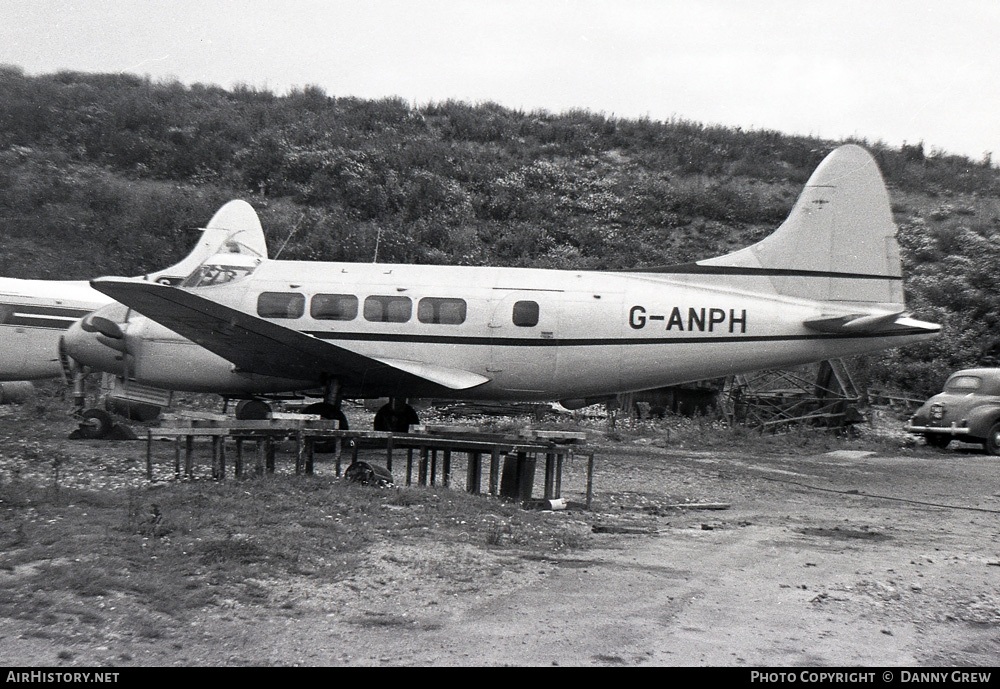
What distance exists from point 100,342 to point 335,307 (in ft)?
13.3

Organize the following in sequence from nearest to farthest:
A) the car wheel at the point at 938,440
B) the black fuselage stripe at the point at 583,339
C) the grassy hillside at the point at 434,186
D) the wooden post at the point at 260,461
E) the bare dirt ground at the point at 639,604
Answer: the bare dirt ground at the point at 639,604, the wooden post at the point at 260,461, the black fuselage stripe at the point at 583,339, the car wheel at the point at 938,440, the grassy hillside at the point at 434,186

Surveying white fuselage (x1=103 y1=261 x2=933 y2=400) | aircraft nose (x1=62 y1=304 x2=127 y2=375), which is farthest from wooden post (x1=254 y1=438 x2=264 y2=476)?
aircraft nose (x1=62 y1=304 x2=127 y2=375)

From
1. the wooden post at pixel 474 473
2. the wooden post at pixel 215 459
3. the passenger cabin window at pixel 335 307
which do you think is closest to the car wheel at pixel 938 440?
the passenger cabin window at pixel 335 307

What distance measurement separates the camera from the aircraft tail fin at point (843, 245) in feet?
50.1

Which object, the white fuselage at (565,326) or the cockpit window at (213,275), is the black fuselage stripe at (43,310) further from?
the white fuselage at (565,326)

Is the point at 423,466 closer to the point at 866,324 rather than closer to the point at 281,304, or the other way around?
the point at 281,304

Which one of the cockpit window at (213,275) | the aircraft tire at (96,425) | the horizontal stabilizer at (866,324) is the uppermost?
the cockpit window at (213,275)

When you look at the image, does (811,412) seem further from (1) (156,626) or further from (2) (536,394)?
(1) (156,626)

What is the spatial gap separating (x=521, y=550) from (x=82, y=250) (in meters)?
28.0

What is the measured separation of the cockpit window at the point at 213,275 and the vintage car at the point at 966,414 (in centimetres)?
1414

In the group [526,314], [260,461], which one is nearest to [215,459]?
[260,461]

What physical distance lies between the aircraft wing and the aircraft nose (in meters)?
2.01

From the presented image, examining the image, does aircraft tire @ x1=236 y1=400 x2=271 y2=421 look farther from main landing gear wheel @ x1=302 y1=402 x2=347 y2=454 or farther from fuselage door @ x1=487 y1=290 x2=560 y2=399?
fuselage door @ x1=487 y1=290 x2=560 y2=399

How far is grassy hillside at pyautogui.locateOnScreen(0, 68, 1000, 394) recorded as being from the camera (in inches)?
1259
